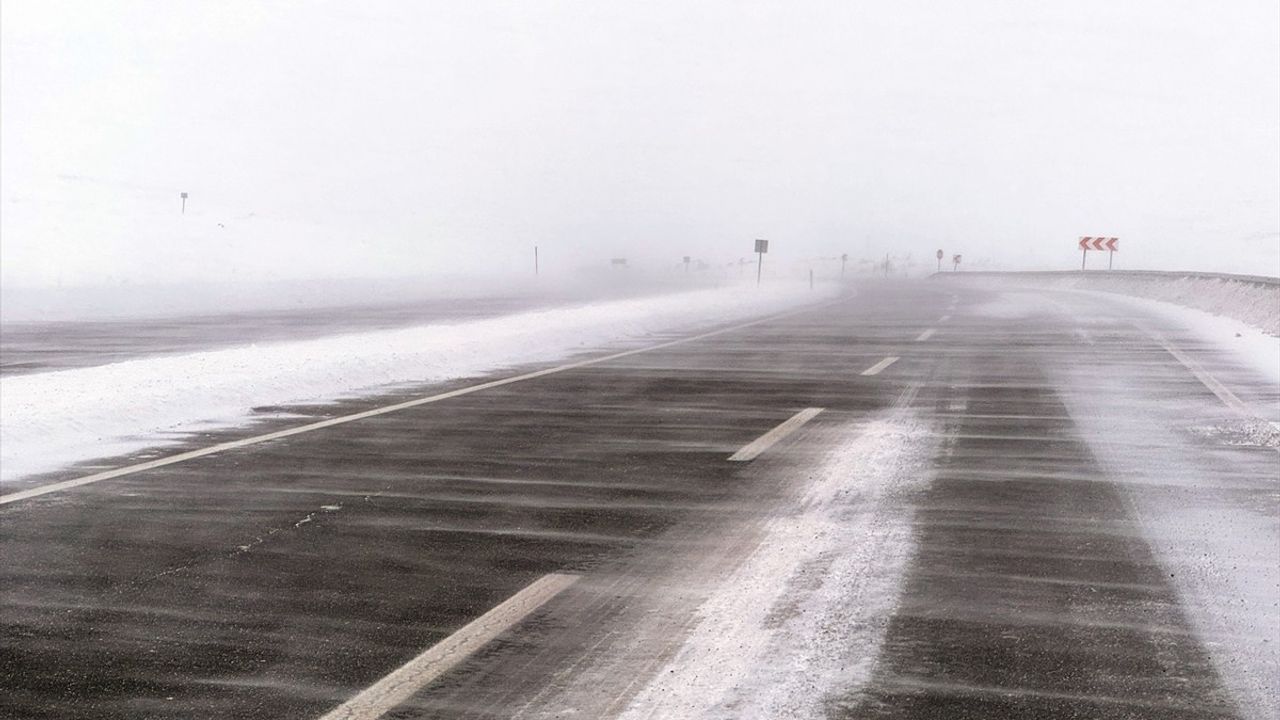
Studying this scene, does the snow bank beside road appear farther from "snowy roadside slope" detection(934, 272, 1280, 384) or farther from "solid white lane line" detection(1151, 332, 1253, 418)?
"solid white lane line" detection(1151, 332, 1253, 418)

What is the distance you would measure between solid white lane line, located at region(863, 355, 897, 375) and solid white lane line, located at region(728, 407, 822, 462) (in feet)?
13.4

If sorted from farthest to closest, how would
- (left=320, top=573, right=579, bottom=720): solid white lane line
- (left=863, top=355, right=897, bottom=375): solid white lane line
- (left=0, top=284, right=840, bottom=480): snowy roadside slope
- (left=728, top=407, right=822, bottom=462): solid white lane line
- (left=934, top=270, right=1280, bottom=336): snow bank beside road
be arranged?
(left=934, top=270, right=1280, bottom=336): snow bank beside road → (left=863, top=355, right=897, bottom=375): solid white lane line → (left=0, top=284, right=840, bottom=480): snowy roadside slope → (left=728, top=407, right=822, bottom=462): solid white lane line → (left=320, top=573, right=579, bottom=720): solid white lane line

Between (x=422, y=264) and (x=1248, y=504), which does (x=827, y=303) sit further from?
(x=422, y=264)

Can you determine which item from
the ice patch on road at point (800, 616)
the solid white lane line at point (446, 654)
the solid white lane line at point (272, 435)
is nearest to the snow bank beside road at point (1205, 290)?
the solid white lane line at point (272, 435)

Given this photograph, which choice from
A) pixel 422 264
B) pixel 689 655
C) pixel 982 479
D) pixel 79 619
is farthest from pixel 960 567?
pixel 422 264

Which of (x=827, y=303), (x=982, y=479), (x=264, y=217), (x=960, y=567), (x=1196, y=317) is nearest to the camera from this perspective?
(x=960, y=567)

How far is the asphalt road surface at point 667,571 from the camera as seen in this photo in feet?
14.8

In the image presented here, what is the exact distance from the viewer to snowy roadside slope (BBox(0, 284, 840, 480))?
10.6 m

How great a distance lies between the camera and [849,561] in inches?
249

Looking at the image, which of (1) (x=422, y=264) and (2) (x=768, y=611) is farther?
(1) (x=422, y=264)

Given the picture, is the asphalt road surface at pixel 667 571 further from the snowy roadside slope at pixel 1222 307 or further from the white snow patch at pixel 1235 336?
the snowy roadside slope at pixel 1222 307

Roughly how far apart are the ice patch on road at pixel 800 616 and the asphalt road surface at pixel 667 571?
20 mm

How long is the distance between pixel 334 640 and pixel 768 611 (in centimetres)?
173

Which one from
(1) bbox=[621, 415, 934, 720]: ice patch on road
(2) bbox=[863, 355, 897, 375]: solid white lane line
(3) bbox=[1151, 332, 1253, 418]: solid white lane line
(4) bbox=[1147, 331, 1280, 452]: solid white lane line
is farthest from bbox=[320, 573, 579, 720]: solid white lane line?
(2) bbox=[863, 355, 897, 375]: solid white lane line
